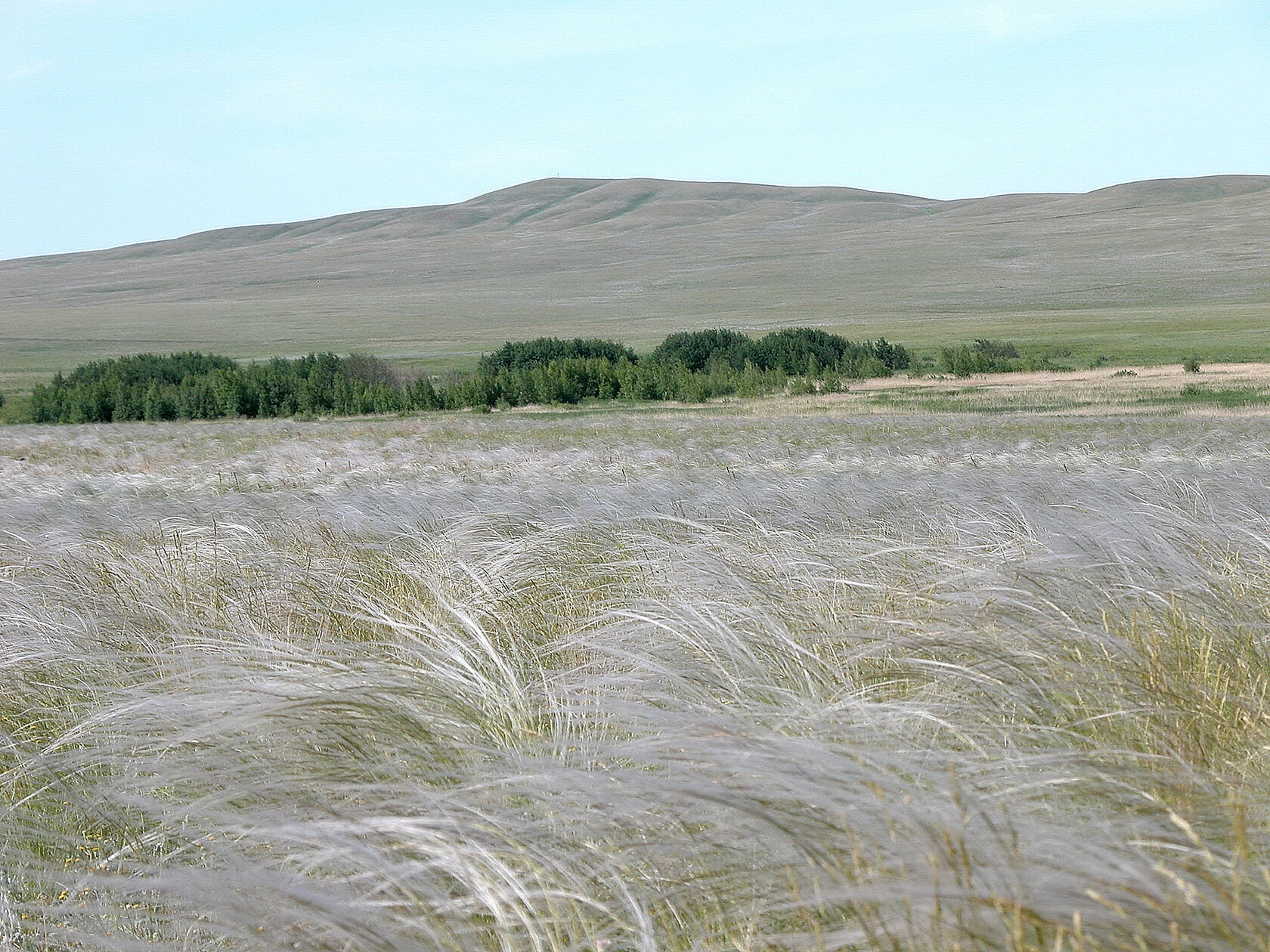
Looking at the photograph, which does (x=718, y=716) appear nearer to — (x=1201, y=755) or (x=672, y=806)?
(x=672, y=806)

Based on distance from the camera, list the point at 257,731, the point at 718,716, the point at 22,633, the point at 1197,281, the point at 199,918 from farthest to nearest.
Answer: the point at 1197,281
the point at 22,633
the point at 257,731
the point at 718,716
the point at 199,918

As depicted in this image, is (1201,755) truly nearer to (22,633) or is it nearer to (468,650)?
(468,650)

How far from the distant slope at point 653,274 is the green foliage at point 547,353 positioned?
30216mm

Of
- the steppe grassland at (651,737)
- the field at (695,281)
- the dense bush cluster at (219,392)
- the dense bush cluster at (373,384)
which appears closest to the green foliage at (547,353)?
the dense bush cluster at (373,384)

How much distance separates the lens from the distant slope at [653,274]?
9388cm

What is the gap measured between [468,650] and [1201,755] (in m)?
1.52

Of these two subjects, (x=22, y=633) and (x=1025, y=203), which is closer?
(x=22, y=633)

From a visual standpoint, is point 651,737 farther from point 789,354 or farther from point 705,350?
point 705,350

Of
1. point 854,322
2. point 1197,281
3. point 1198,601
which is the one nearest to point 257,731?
point 1198,601

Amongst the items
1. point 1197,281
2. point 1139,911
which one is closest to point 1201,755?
point 1139,911

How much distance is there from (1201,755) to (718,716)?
0.79 m

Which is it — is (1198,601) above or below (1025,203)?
below

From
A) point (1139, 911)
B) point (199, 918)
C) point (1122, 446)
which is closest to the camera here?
point (1139, 911)

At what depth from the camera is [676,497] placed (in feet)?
22.2
